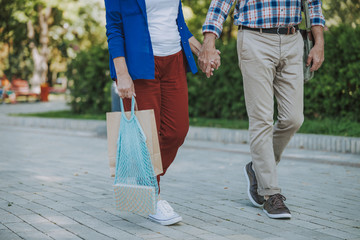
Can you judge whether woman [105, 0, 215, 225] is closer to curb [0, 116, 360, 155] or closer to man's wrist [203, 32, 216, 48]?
man's wrist [203, 32, 216, 48]

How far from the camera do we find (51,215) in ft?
12.8

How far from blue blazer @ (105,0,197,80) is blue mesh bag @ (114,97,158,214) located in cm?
22

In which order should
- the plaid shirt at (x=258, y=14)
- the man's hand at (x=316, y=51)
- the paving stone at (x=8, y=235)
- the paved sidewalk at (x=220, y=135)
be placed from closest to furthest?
1. the paving stone at (x=8, y=235)
2. the plaid shirt at (x=258, y=14)
3. the man's hand at (x=316, y=51)
4. the paved sidewalk at (x=220, y=135)

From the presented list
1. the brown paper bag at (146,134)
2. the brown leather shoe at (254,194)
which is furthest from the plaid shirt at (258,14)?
the brown leather shoe at (254,194)

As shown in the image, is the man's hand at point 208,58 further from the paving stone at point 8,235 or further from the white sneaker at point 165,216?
the paving stone at point 8,235

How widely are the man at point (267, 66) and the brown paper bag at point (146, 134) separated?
81 cm

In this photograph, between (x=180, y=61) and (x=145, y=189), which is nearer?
(x=145, y=189)

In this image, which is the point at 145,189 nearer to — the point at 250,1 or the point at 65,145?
the point at 250,1

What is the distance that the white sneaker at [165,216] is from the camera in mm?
3609

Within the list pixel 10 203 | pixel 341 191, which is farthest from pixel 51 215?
pixel 341 191

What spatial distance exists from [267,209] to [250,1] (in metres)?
1.51

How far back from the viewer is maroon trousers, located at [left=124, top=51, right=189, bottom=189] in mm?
3590

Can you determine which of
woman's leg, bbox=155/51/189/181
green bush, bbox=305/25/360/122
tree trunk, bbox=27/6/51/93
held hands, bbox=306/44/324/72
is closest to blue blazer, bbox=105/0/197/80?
woman's leg, bbox=155/51/189/181

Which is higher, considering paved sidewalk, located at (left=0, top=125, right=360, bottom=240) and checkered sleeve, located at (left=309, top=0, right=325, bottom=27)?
checkered sleeve, located at (left=309, top=0, right=325, bottom=27)
